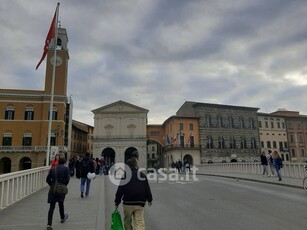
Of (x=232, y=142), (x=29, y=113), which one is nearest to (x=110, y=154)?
(x=29, y=113)

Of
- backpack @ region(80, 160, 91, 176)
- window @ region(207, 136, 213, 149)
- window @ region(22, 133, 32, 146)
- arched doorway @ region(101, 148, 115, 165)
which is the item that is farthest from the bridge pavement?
arched doorway @ region(101, 148, 115, 165)

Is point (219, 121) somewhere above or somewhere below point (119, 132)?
above

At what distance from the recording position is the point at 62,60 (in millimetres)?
56688

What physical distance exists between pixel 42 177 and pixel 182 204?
909cm

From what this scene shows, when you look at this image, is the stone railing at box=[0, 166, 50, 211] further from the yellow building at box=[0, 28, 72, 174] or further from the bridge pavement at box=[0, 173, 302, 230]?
the yellow building at box=[0, 28, 72, 174]

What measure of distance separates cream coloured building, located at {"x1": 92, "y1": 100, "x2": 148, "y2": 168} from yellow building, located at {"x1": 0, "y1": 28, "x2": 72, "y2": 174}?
43.4 feet

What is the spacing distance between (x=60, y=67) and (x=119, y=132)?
20831 millimetres

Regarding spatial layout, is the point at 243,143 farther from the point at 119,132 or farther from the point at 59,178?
the point at 59,178

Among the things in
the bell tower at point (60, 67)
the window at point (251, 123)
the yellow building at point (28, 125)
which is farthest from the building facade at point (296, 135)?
the yellow building at point (28, 125)

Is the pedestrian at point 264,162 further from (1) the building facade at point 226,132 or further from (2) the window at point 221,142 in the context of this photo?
(2) the window at point 221,142

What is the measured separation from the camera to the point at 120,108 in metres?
69.5

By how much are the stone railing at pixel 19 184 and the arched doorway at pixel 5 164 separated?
42.1m

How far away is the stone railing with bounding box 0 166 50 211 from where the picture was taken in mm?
9141

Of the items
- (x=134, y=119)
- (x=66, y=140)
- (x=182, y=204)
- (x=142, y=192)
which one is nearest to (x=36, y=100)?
(x=66, y=140)
